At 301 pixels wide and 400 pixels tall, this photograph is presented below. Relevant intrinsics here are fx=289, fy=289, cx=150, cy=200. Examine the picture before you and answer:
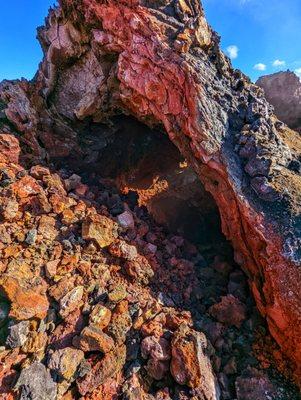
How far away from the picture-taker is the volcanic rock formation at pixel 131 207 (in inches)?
179

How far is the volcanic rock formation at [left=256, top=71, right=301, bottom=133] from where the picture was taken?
10.5 meters

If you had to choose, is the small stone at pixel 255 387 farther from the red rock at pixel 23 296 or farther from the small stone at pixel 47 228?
the small stone at pixel 47 228

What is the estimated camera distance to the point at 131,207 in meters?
8.02

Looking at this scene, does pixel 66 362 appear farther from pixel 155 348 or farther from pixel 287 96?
pixel 287 96

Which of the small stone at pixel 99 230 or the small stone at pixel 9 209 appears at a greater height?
the small stone at pixel 9 209

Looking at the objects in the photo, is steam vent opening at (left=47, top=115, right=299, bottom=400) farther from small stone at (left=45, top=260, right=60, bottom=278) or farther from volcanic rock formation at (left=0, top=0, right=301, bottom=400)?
small stone at (left=45, top=260, right=60, bottom=278)

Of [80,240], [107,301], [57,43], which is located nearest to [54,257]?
[80,240]

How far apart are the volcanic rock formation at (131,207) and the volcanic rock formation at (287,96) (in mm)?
3608

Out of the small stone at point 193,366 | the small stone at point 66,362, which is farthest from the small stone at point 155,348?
the small stone at point 66,362


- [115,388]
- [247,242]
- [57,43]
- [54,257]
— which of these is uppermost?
[57,43]

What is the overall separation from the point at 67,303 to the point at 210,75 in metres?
5.49

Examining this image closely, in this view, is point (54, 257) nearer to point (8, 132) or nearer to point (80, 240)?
point (80, 240)

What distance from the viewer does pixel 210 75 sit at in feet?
21.0

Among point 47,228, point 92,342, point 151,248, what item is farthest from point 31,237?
point 151,248
